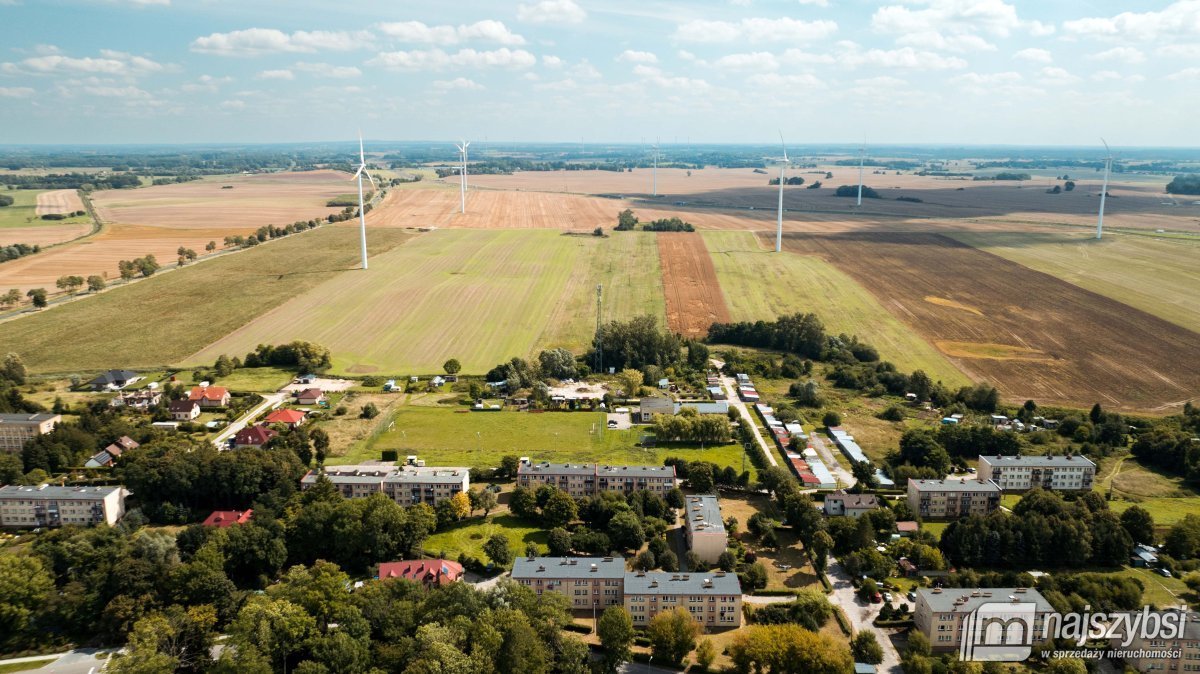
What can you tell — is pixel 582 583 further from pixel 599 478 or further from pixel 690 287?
pixel 690 287

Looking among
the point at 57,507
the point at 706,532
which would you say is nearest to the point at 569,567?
the point at 706,532

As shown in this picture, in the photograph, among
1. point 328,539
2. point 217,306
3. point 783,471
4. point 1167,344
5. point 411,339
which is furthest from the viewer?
point 217,306

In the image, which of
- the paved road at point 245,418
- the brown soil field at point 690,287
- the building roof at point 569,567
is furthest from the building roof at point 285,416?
the brown soil field at point 690,287

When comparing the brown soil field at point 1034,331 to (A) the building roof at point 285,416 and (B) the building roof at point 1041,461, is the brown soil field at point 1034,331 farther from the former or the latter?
(A) the building roof at point 285,416

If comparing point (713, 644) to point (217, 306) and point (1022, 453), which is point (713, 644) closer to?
point (1022, 453)

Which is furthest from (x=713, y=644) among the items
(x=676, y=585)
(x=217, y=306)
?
(x=217, y=306)

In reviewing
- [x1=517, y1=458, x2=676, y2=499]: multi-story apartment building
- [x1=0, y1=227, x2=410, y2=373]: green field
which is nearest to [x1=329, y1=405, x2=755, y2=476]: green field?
[x1=517, y1=458, x2=676, y2=499]: multi-story apartment building

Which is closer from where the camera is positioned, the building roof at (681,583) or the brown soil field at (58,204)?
the building roof at (681,583)
